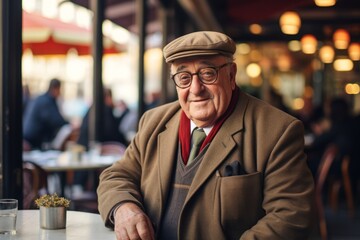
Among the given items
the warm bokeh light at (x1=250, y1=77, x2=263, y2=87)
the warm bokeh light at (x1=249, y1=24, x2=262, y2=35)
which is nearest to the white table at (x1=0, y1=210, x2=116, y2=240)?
the warm bokeh light at (x1=249, y1=24, x2=262, y2=35)

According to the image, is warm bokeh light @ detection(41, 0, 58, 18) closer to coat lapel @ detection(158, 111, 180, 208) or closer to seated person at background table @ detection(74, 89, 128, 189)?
seated person at background table @ detection(74, 89, 128, 189)

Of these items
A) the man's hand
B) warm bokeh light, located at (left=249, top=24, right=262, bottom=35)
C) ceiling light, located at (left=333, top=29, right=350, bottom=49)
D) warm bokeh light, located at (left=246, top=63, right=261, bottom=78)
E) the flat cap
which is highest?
warm bokeh light, located at (left=249, top=24, right=262, bottom=35)

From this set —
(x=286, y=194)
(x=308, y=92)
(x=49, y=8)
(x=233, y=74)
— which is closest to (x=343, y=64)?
(x=308, y=92)

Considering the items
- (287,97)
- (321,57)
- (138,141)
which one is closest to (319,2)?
(321,57)

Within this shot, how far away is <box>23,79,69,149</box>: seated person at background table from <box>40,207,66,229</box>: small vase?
20.3 ft

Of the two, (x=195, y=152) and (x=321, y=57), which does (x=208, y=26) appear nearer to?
(x=321, y=57)

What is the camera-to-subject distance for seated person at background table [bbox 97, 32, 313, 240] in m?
2.21

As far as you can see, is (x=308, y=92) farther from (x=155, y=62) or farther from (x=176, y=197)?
(x=176, y=197)

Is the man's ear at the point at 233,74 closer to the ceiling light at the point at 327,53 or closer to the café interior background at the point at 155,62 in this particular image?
the café interior background at the point at 155,62

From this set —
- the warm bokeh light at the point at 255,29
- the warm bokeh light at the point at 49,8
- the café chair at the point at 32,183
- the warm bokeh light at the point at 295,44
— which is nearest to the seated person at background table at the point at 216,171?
the café chair at the point at 32,183

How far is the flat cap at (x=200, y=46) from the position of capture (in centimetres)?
227

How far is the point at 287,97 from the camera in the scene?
19.2 meters

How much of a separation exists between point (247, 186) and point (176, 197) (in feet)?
0.89

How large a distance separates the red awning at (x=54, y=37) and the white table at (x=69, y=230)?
4376mm
